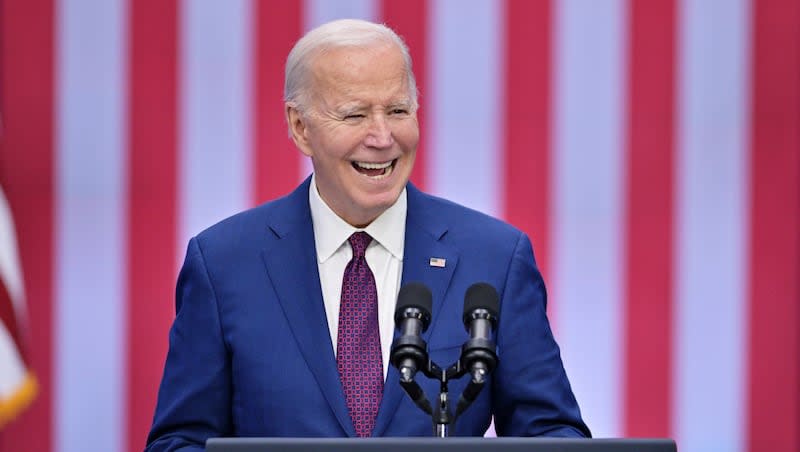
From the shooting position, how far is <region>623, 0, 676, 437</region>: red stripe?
374 cm

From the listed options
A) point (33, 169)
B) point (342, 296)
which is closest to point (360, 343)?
point (342, 296)

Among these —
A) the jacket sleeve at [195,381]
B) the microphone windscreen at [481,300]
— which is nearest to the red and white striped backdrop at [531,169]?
the jacket sleeve at [195,381]

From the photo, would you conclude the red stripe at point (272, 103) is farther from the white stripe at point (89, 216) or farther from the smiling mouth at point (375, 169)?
the smiling mouth at point (375, 169)

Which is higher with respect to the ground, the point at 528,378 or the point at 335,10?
the point at 335,10

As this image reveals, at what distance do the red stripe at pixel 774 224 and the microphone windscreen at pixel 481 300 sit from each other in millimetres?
2209

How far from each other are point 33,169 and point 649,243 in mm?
1726

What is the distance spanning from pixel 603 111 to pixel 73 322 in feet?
5.22

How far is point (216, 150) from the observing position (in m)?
3.70

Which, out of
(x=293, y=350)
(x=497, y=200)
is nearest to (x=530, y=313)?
(x=293, y=350)

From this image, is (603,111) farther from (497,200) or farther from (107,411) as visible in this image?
(107,411)

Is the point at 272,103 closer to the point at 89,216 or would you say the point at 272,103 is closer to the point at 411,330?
the point at 89,216

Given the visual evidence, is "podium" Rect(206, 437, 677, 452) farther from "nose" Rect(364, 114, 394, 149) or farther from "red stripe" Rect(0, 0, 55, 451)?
"red stripe" Rect(0, 0, 55, 451)

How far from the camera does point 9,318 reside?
A: 3195 millimetres

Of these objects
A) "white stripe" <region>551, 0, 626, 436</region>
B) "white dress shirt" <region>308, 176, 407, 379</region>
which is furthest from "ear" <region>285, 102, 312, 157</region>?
"white stripe" <region>551, 0, 626, 436</region>
